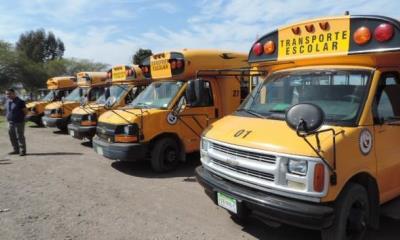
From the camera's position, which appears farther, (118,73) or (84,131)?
(118,73)

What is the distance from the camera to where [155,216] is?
18.6ft

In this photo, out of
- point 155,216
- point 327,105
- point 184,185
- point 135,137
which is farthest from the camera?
point 135,137

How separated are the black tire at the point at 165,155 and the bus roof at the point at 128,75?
3193 millimetres

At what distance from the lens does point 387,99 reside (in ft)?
15.2

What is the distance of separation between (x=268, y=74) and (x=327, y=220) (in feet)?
8.50

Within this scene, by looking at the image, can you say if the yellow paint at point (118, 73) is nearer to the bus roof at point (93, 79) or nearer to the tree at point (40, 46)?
the bus roof at point (93, 79)

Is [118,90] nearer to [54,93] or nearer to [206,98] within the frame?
[206,98]

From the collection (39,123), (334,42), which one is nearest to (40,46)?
(39,123)

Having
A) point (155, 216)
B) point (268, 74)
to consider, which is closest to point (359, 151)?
point (268, 74)

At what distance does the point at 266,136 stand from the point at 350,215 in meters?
1.24

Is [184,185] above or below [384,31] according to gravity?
below

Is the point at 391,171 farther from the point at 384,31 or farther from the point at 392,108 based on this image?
the point at 384,31

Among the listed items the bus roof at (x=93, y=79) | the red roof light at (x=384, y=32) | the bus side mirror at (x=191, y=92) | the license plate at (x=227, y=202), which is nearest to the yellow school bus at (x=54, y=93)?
the bus roof at (x=93, y=79)

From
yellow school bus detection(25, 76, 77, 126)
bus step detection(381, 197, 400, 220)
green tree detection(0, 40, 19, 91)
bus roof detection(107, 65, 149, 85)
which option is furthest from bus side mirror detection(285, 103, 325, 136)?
green tree detection(0, 40, 19, 91)
